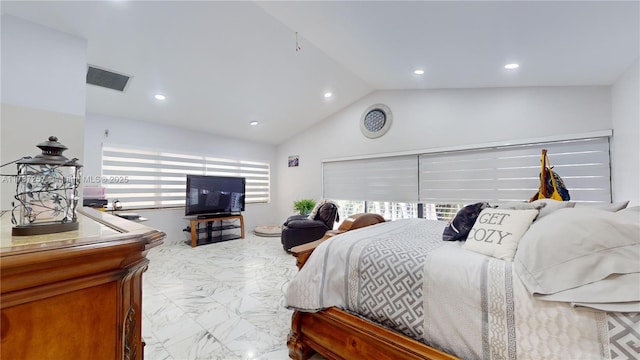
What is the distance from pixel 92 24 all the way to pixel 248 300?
10.0ft

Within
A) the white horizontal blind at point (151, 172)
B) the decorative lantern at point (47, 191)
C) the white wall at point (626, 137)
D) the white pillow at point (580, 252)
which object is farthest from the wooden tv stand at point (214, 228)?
the white wall at point (626, 137)

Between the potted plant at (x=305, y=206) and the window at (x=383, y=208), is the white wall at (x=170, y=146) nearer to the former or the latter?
the potted plant at (x=305, y=206)

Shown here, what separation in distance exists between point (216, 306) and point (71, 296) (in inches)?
85.4

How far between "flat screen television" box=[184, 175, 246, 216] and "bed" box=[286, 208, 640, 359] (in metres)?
3.84

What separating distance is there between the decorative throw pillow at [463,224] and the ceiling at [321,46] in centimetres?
146

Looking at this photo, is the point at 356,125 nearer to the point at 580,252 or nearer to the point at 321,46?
the point at 321,46

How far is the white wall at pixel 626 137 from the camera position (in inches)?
86.6

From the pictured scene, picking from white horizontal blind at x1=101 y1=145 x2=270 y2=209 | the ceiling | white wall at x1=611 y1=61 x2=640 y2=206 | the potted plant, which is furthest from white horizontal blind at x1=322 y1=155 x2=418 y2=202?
white horizontal blind at x1=101 y1=145 x2=270 y2=209

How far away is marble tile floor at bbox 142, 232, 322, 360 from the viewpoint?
70.1 inches

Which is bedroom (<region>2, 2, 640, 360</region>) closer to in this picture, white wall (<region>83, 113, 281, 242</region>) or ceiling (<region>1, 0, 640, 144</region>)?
white wall (<region>83, 113, 281, 242</region>)

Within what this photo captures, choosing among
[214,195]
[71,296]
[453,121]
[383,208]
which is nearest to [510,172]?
[453,121]

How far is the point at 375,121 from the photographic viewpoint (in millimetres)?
4707

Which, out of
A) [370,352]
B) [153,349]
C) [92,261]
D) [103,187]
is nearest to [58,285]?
[92,261]

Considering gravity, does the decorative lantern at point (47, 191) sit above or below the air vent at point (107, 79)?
below
